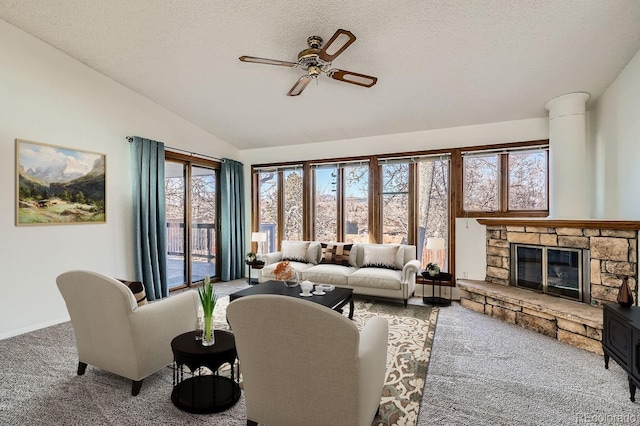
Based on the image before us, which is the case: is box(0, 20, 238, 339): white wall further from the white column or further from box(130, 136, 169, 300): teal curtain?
the white column

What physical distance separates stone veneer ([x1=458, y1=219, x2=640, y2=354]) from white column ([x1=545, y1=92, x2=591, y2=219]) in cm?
33

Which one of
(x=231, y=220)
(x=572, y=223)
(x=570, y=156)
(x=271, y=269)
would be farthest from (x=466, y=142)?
(x=231, y=220)

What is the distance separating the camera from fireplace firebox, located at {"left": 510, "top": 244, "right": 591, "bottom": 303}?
3643 millimetres

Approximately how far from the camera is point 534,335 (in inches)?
137

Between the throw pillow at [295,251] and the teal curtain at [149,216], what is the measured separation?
1914mm

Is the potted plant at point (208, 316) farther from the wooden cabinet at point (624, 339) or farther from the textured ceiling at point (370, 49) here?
the wooden cabinet at point (624, 339)

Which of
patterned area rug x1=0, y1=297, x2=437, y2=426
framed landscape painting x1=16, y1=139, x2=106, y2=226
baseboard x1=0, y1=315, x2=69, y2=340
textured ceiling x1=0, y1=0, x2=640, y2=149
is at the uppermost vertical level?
textured ceiling x1=0, y1=0, x2=640, y2=149

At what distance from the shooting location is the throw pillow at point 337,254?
5309mm

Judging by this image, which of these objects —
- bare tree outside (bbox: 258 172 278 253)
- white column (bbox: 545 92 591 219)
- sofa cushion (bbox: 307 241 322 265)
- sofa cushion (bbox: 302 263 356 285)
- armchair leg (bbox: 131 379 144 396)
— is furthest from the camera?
bare tree outside (bbox: 258 172 278 253)

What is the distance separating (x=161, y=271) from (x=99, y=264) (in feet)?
2.68

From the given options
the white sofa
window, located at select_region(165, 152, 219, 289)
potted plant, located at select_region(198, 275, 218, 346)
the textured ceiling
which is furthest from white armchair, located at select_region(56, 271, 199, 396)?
window, located at select_region(165, 152, 219, 289)

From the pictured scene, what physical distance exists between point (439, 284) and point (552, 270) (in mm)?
1433

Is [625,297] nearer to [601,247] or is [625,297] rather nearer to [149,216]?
[601,247]

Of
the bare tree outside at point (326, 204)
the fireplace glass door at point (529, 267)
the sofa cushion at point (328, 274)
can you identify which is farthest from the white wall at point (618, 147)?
the bare tree outside at point (326, 204)
